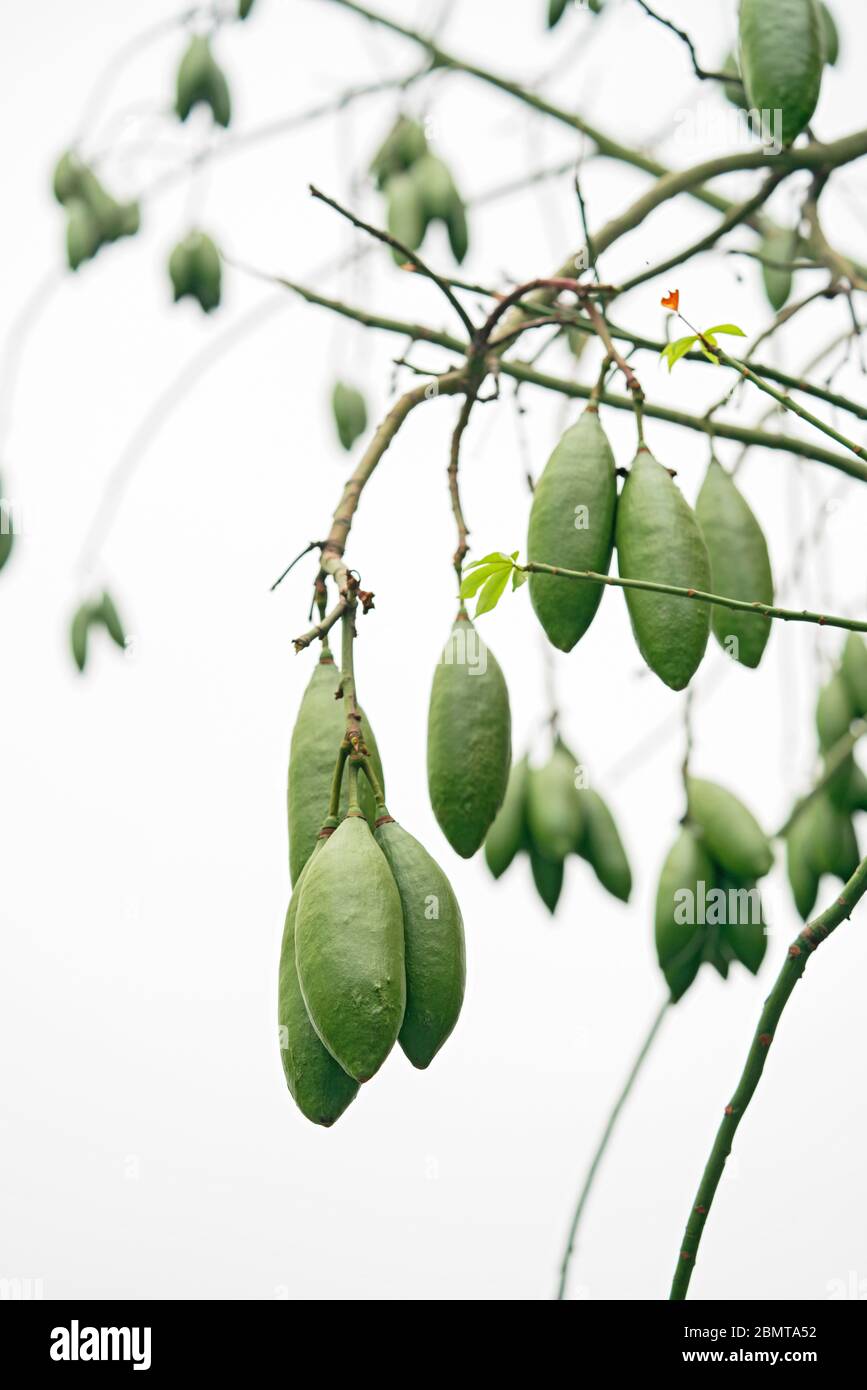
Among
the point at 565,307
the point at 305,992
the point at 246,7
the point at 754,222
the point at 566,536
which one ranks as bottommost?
the point at 305,992

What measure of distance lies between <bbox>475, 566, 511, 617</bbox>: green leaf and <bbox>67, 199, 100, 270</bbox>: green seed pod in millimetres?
551

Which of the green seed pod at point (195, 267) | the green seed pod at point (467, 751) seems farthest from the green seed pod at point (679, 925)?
the green seed pod at point (195, 267)

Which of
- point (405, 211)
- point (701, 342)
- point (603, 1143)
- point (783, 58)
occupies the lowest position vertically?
point (603, 1143)

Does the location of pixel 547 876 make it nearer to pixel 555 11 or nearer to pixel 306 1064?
pixel 306 1064

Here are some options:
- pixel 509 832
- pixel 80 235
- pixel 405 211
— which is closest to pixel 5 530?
pixel 80 235

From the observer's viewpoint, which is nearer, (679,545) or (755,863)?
(679,545)

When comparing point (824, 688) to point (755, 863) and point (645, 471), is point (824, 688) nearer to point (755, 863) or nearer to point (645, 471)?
point (755, 863)

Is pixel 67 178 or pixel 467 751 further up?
pixel 67 178

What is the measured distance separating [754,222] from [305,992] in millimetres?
543

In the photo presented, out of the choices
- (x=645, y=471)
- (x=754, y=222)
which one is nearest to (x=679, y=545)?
(x=645, y=471)

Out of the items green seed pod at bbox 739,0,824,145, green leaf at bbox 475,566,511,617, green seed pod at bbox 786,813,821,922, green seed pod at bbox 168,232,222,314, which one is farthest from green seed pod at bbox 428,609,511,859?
green seed pod at bbox 168,232,222,314

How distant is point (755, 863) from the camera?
0.58 m

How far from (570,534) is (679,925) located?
0.84 feet

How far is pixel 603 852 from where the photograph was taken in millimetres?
617
